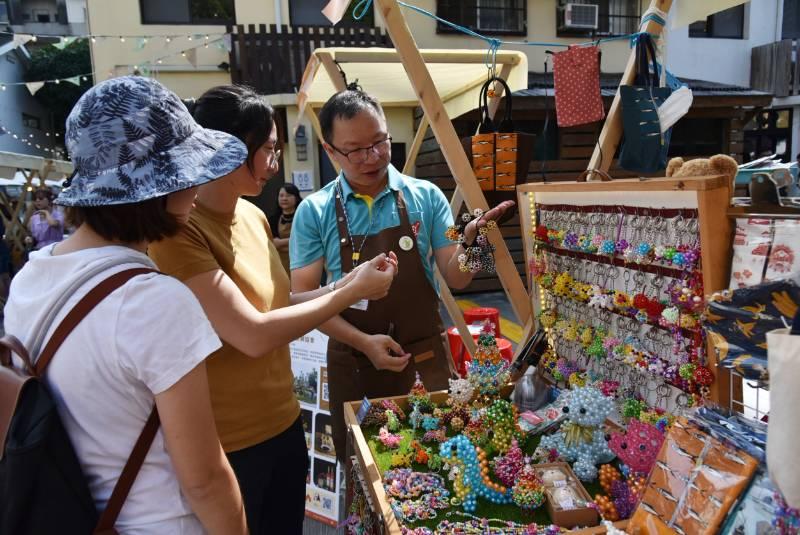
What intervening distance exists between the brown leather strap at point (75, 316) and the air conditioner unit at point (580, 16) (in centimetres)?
942

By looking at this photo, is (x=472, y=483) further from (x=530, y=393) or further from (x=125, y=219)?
(x=125, y=219)

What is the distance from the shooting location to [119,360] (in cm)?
88

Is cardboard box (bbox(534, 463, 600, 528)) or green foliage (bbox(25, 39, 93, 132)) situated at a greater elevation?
green foliage (bbox(25, 39, 93, 132))

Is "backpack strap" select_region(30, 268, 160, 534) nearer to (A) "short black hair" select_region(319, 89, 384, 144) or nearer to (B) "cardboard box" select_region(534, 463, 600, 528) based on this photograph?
(B) "cardboard box" select_region(534, 463, 600, 528)

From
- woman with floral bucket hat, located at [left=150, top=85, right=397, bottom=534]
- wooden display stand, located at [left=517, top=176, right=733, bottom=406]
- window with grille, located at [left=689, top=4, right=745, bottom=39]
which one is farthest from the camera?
window with grille, located at [left=689, top=4, right=745, bottom=39]

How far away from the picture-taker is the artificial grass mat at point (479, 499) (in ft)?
4.27

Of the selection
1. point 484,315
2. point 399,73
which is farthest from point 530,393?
point 399,73

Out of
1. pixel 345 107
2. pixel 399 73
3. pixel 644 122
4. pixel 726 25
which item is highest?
pixel 726 25

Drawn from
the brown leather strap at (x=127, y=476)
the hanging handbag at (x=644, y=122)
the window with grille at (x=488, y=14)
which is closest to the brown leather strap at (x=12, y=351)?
the brown leather strap at (x=127, y=476)

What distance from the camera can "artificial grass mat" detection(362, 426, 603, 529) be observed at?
1302 millimetres

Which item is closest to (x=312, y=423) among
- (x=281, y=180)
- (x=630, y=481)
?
(x=630, y=481)

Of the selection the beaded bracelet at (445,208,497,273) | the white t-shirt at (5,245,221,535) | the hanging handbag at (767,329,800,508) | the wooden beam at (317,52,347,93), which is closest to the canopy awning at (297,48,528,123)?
the wooden beam at (317,52,347,93)

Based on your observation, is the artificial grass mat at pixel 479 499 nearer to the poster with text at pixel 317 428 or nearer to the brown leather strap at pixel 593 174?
the brown leather strap at pixel 593 174

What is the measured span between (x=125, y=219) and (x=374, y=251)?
3.78ft
